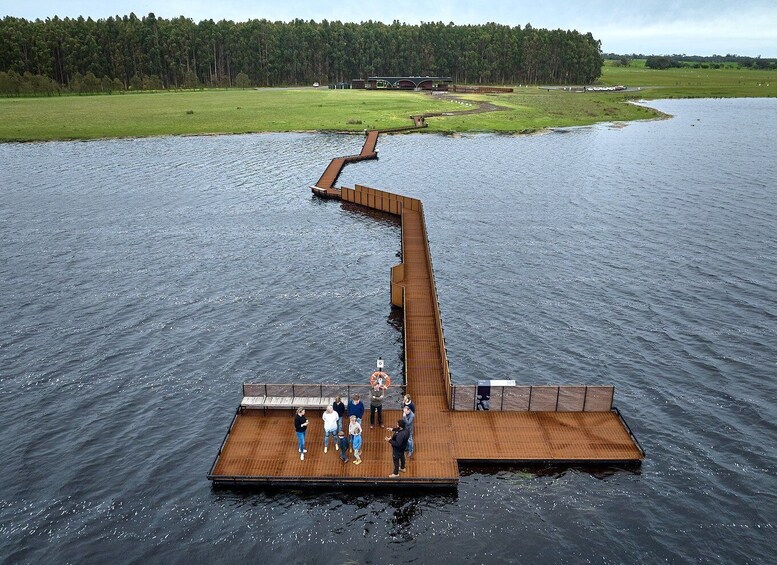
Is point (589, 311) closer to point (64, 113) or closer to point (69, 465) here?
point (69, 465)

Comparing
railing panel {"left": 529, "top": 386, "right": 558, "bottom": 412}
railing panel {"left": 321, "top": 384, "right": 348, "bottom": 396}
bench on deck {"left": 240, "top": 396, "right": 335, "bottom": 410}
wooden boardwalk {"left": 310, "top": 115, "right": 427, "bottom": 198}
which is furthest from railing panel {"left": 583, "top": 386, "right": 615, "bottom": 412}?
wooden boardwalk {"left": 310, "top": 115, "right": 427, "bottom": 198}

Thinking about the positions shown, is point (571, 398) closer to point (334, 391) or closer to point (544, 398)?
point (544, 398)

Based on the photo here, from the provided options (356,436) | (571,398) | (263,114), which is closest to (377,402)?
(356,436)

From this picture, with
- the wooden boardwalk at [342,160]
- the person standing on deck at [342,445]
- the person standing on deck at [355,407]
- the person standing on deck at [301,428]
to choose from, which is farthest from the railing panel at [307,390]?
the wooden boardwalk at [342,160]

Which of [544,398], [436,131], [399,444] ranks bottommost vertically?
[544,398]

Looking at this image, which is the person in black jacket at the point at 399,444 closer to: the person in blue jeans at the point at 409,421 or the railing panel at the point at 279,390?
the person in blue jeans at the point at 409,421

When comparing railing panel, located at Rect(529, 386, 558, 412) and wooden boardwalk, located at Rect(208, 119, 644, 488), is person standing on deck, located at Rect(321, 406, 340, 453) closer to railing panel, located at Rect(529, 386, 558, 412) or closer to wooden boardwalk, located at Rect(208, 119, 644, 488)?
wooden boardwalk, located at Rect(208, 119, 644, 488)

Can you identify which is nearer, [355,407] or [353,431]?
[353,431]
